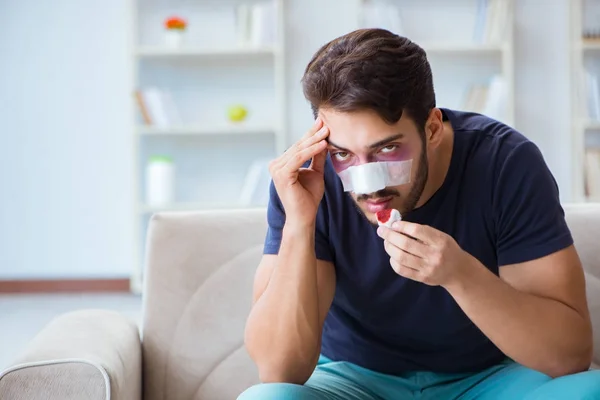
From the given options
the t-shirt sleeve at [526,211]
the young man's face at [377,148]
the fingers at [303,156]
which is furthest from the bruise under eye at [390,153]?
the t-shirt sleeve at [526,211]

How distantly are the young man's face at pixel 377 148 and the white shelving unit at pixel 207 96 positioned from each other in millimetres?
3536

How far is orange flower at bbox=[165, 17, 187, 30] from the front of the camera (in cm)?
496

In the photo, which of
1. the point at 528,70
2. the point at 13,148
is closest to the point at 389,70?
the point at 528,70

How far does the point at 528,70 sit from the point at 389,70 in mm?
3881

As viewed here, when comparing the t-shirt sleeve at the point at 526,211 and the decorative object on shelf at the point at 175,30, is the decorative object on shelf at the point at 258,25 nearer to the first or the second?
the decorative object on shelf at the point at 175,30

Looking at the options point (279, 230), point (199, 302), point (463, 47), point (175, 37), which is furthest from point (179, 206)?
point (279, 230)

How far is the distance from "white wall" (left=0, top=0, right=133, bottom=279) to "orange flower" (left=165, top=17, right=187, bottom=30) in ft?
1.36

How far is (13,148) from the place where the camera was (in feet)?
17.4

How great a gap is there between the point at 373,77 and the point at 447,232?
0.36m

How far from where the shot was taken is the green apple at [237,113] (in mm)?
4980

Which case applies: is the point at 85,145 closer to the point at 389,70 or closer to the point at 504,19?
the point at 504,19

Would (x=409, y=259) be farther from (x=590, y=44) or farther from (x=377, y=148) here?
(x=590, y=44)

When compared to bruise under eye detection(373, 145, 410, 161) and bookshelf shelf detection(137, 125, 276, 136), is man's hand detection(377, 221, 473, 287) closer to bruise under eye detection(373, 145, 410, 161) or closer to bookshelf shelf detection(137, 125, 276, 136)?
bruise under eye detection(373, 145, 410, 161)

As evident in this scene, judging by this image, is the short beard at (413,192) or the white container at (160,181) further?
the white container at (160,181)
